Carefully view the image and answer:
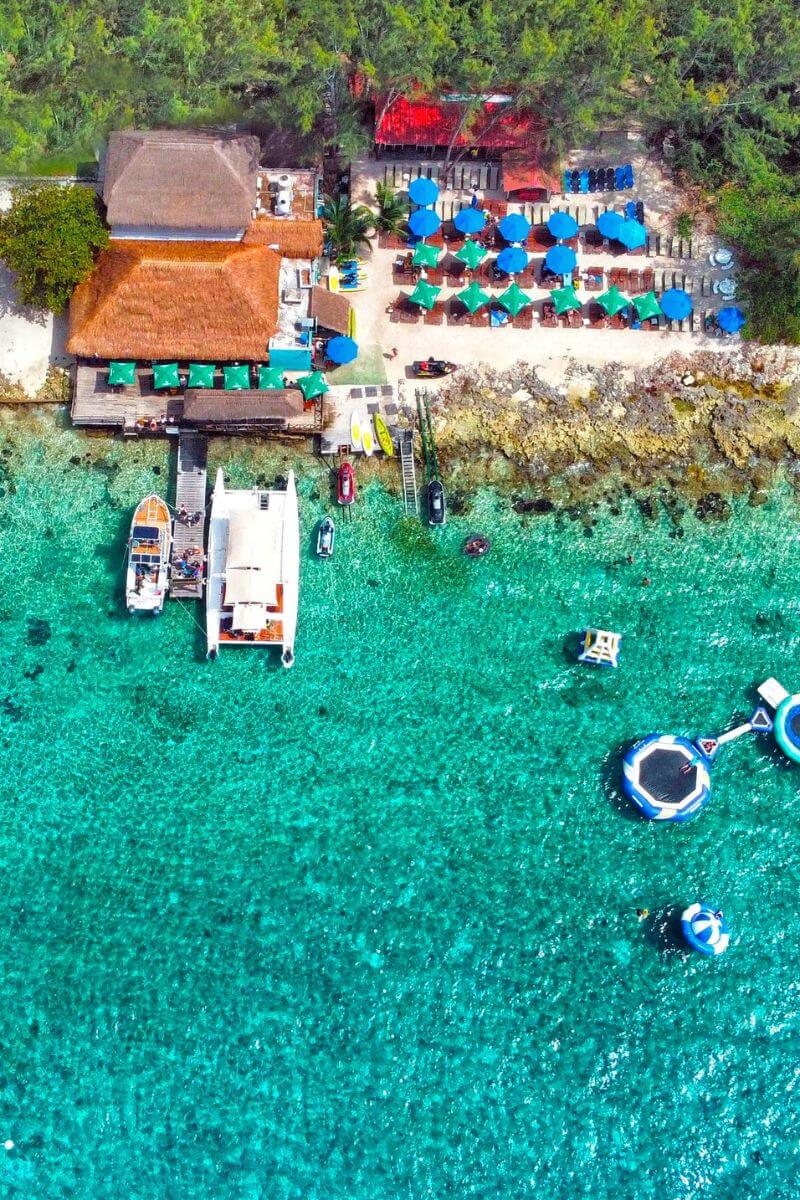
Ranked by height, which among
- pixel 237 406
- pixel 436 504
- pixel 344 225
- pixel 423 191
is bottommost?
pixel 436 504

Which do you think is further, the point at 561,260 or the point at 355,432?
the point at 561,260

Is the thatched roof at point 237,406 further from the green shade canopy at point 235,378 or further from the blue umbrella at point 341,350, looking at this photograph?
the blue umbrella at point 341,350

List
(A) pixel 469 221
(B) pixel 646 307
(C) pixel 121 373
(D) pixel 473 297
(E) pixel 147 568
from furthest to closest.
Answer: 1. (B) pixel 646 307
2. (A) pixel 469 221
3. (D) pixel 473 297
4. (C) pixel 121 373
5. (E) pixel 147 568

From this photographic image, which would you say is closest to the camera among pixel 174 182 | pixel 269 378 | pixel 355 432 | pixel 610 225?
pixel 174 182

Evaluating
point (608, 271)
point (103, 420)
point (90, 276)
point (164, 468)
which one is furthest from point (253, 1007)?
point (608, 271)

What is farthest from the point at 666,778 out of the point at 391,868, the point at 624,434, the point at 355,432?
the point at 355,432

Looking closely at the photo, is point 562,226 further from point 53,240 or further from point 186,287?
point 53,240

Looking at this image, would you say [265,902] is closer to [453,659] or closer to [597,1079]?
[453,659]
